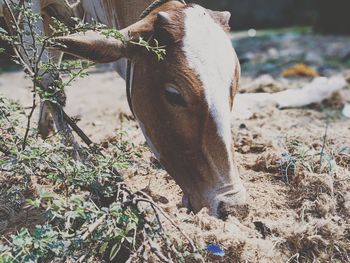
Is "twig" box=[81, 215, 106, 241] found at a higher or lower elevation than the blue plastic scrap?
higher

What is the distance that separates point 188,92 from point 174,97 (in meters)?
0.08

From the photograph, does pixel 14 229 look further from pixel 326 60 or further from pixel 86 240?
pixel 326 60

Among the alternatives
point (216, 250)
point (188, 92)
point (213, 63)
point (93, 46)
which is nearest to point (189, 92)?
point (188, 92)

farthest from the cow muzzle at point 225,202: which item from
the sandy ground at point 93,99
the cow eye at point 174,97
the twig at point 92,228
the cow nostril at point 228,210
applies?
the sandy ground at point 93,99

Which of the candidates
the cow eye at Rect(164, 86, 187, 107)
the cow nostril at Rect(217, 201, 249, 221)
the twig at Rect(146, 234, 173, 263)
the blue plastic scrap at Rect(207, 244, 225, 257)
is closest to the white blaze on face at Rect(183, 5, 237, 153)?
the cow eye at Rect(164, 86, 187, 107)

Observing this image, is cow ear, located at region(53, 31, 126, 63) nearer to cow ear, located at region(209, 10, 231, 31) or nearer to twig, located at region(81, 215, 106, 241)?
cow ear, located at region(209, 10, 231, 31)

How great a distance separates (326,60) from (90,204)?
236 inches

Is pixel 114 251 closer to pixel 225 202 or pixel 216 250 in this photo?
pixel 216 250

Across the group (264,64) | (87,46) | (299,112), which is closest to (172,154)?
(87,46)

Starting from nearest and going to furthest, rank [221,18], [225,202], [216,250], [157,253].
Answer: [157,253] → [216,250] → [225,202] → [221,18]

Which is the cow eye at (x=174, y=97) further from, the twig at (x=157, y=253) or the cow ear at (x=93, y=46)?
the twig at (x=157, y=253)

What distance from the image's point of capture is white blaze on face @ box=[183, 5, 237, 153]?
7.77 ft

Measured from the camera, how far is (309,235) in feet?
7.80

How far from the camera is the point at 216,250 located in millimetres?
2174
